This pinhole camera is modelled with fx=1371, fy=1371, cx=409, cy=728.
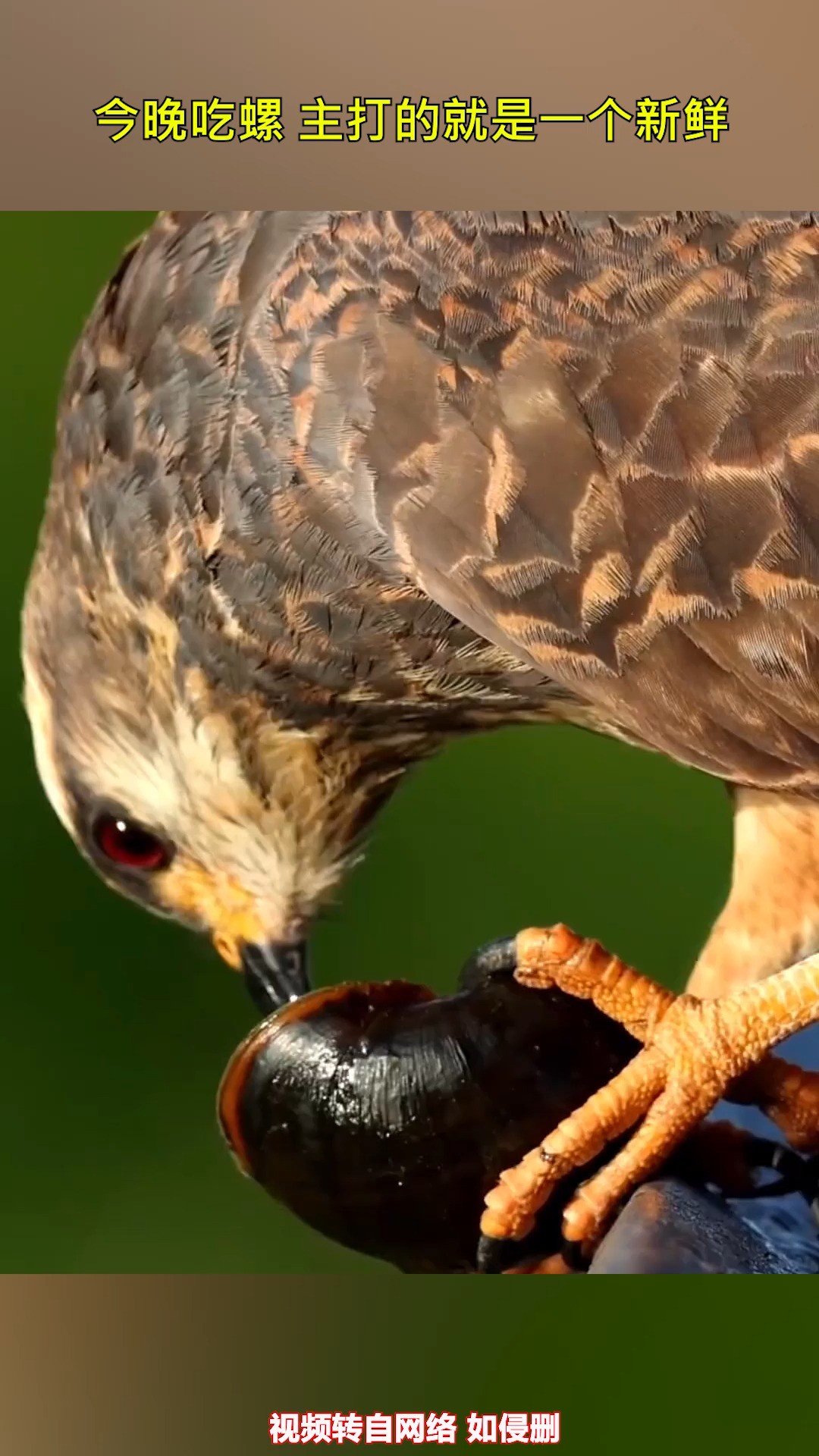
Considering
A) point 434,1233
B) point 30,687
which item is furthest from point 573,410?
point 30,687

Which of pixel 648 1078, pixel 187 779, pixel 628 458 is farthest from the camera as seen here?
pixel 187 779

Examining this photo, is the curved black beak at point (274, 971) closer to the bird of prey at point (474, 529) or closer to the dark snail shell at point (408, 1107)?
the bird of prey at point (474, 529)

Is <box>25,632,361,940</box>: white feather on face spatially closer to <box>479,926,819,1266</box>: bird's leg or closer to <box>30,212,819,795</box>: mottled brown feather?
<box>30,212,819,795</box>: mottled brown feather

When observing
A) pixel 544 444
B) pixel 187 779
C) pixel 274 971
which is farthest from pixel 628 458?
pixel 274 971

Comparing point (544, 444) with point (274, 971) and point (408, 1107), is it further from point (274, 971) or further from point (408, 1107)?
point (274, 971)

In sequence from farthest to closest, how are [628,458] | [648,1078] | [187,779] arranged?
[187,779] < [648,1078] < [628,458]

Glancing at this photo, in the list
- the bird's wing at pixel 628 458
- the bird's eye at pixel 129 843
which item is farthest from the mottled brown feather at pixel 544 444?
the bird's eye at pixel 129 843

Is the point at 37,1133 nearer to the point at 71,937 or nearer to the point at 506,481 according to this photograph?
the point at 71,937
